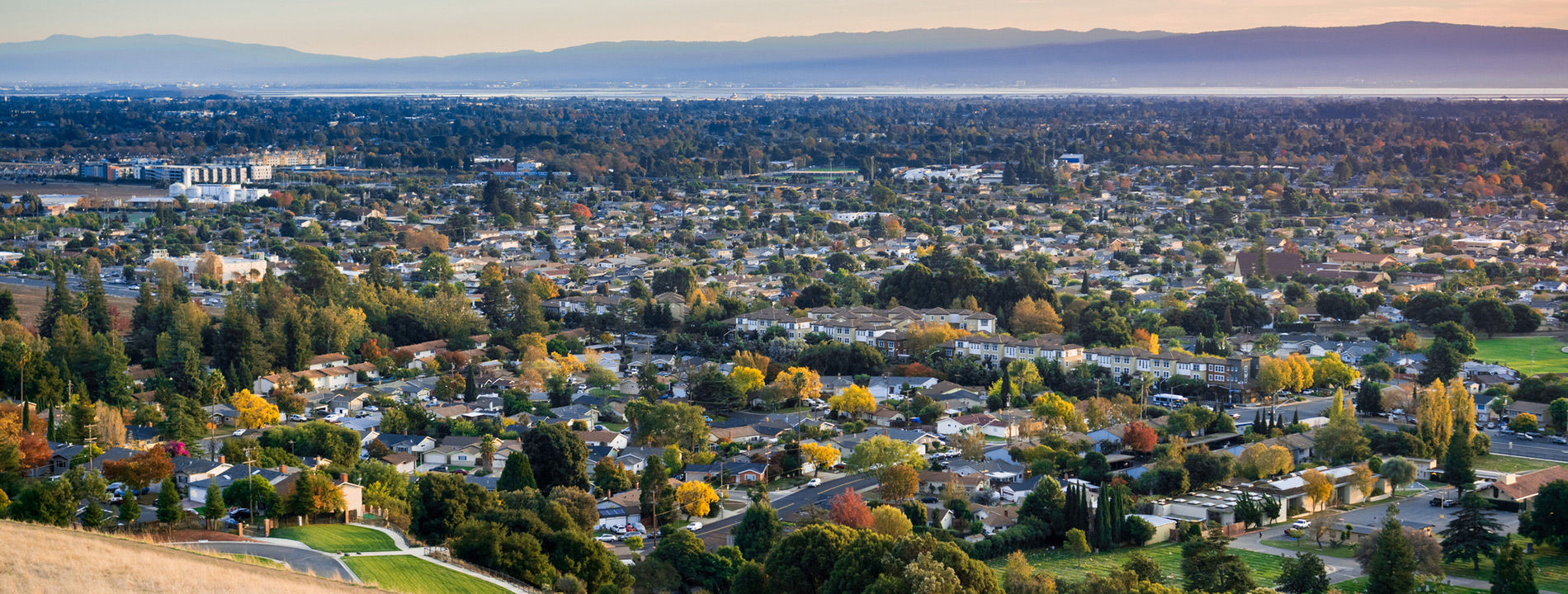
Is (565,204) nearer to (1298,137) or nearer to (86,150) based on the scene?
(86,150)

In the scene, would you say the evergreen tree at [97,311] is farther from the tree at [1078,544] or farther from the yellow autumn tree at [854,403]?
the tree at [1078,544]

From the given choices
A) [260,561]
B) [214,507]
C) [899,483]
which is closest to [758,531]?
[899,483]

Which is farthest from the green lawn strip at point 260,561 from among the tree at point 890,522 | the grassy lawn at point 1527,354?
the grassy lawn at point 1527,354

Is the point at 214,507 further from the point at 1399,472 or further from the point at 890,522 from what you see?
the point at 1399,472

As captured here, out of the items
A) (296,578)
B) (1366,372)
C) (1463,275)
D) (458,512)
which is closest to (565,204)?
(1463,275)

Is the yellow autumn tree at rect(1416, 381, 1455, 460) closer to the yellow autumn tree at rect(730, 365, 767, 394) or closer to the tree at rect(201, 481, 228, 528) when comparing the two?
the yellow autumn tree at rect(730, 365, 767, 394)

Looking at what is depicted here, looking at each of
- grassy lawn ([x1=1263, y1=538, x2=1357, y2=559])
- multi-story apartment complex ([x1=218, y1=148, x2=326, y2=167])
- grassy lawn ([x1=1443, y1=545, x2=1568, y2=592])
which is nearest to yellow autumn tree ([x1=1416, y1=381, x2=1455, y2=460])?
grassy lawn ([x1=1443, y1=545, x2=1568, y2=592])
